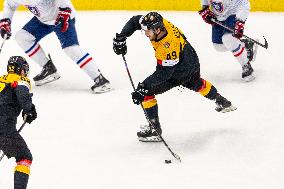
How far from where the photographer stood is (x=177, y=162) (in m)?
4.17

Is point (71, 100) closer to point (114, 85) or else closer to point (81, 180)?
point (114, 85)

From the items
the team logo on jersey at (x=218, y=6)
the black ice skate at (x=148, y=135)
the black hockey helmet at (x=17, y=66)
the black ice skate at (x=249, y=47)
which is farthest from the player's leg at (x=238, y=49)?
the black hockey helmet at (x=17, y=66)

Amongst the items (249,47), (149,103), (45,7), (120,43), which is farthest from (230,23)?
(45,7)

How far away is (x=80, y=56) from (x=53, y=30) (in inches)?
12.9

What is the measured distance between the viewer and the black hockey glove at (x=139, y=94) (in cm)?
427

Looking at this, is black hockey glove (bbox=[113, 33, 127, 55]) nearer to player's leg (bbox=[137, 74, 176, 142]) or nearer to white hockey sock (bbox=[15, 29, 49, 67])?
player's leg (bbox=[137, 74, 176, 142])

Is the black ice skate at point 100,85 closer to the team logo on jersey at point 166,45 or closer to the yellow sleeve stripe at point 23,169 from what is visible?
the team logo on jersey at point 166,45

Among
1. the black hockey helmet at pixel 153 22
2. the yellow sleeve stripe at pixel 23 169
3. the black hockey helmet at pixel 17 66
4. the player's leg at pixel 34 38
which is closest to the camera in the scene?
the yellow sleeve stripe at pixel 23 169

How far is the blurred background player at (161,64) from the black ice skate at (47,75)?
1.41m

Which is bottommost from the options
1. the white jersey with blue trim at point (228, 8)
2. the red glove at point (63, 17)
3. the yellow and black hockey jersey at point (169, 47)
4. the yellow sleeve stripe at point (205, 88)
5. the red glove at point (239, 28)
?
the yellow sleeve stripe at point (205, 88)

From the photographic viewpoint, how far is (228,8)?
17.7 feet

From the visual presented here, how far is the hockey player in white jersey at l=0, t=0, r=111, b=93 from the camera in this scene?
210 inches

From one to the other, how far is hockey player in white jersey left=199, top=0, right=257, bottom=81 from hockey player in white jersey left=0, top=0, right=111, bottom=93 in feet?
3.33

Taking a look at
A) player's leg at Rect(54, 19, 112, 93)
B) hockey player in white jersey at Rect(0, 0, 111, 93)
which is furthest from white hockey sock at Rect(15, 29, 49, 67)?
player's leg at Rect(54, 19, 112, 93)
